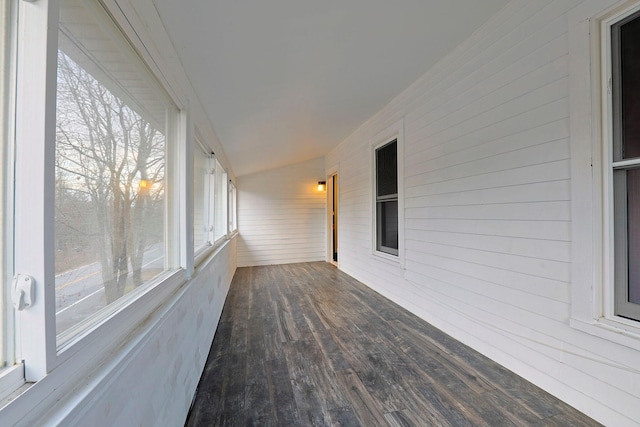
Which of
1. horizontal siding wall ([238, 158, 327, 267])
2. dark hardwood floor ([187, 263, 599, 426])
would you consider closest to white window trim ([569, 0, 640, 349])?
dark hardwood floor ([187, 263, 599, 426])

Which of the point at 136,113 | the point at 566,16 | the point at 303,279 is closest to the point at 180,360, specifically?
the point at 136,113

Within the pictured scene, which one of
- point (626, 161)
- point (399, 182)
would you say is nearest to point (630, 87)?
point (626, 161)

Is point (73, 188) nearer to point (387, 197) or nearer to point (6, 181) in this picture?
point (6, 181)

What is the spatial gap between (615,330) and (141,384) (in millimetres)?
2236

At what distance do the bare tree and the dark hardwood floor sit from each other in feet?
3.62

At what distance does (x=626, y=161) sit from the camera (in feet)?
4.84

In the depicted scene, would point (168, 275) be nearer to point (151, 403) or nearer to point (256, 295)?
point (151, 403)

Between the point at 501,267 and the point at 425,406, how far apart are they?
113 cm

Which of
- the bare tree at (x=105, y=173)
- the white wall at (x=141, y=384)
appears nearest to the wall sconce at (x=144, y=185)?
the bare tree at (x=105, y=173)

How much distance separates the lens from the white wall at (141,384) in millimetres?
640

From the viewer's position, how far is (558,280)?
1.75 m

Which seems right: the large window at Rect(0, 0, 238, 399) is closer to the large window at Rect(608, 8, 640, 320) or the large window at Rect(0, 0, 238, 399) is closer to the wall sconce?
the wall sconce

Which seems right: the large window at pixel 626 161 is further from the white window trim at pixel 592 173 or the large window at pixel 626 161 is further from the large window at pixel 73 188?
the large window at pixel 73 188

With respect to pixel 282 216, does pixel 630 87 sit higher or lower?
higher
